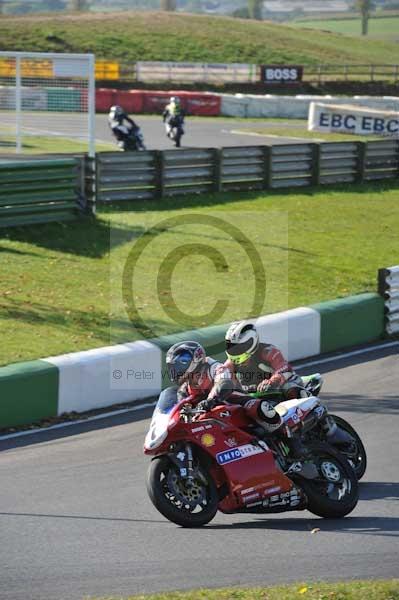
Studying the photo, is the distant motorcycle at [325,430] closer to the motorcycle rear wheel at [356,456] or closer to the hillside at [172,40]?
the motorcycle rear wheel at [356,456]

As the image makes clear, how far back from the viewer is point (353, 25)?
394 ft

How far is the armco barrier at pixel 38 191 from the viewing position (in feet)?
63.4

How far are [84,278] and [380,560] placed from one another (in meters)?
10.0

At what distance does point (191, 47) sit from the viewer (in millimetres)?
68938

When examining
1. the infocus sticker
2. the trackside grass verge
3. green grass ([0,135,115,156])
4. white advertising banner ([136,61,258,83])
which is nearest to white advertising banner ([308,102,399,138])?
green grass ([0,135,115,156])

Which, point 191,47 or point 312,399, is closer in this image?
point 312,399

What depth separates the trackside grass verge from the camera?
6996 mm

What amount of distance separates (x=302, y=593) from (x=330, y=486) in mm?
2081

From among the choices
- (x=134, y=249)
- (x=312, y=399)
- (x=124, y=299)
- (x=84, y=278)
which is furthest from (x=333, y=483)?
(x=134, y=249)

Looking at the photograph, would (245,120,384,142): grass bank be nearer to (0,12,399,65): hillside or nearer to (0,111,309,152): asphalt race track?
(0,111,309,152): asphalt race track

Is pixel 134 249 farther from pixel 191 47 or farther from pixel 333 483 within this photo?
pixel 191 47

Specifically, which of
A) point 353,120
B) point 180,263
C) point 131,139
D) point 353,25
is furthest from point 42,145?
point 353,25

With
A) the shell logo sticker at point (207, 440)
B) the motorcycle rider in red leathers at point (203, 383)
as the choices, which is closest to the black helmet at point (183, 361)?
the motorcycle rider in red leathers at point (203, 383)

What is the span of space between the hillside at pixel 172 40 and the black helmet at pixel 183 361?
56.8 metres
